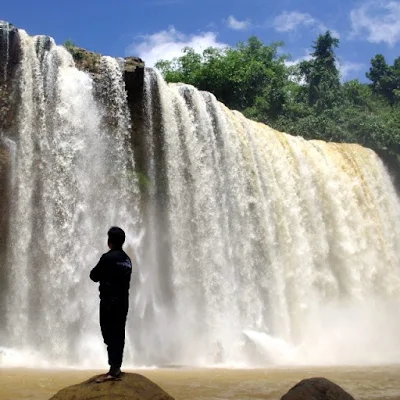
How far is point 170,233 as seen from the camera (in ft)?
46.9

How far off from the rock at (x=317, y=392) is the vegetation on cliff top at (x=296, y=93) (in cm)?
2032

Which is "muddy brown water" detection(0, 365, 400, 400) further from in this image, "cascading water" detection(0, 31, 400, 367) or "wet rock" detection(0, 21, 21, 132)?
"wet rock" detection(0, 21, 21, 132)

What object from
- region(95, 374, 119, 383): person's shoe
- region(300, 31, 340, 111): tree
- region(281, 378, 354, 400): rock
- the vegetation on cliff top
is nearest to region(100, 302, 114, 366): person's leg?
region(95, 374, 119, 383): person's shoe

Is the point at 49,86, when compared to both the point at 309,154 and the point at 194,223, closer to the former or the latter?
the point at 194,223

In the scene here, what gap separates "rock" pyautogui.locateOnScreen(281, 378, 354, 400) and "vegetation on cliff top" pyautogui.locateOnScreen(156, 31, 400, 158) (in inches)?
800

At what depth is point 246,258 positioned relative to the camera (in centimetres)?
1505

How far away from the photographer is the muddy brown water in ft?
24.1

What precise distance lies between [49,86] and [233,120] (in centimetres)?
510

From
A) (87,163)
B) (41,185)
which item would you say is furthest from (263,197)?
(41,185)

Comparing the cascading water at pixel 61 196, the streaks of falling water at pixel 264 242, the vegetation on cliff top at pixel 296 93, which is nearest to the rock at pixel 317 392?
the cascading water at pixel 61 196

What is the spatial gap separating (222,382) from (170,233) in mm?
5984

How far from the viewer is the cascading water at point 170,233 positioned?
12398 millimetres

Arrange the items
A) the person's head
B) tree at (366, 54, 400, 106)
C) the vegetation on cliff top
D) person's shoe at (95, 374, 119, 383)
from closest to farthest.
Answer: person's shoe at (95, 374, 119, 383) → the person's head → the vegetation on cliff top → tree at (366, 54, 400, 106)

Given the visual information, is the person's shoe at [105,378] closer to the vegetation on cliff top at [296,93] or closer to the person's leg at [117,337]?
the person's leg at [117,337]
